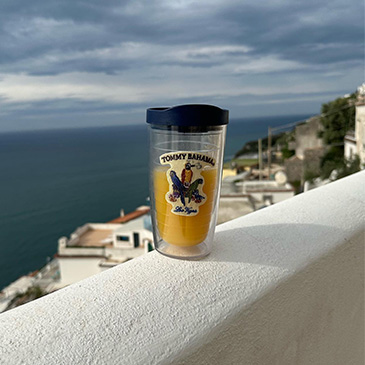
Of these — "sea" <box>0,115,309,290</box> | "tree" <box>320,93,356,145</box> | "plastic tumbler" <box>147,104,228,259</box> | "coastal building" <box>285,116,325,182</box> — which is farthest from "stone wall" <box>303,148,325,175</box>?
"plastic tumbler" <box>147,104,228,259</box>

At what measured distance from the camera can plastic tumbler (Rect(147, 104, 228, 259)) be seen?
Result: 0.71 meters

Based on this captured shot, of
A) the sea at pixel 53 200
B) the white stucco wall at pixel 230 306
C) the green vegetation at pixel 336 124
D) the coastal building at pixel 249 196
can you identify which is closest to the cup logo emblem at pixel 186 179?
the white stucco wall at pixel 230 306

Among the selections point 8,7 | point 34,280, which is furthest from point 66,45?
point 34,280

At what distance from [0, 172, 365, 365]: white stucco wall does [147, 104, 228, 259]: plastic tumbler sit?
0.05 meters

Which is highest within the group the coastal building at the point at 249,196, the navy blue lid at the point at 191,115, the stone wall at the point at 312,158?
the navy blue lid at the point at 191,115

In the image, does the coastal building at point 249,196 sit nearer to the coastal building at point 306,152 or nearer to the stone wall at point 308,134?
the coastal building at point 306,152

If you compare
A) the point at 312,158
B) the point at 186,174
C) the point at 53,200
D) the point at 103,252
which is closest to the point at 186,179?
the point at 186,174

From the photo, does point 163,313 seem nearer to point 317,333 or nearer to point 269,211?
point 317,333

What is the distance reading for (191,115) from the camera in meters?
0.70

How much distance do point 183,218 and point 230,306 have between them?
21 centimetres

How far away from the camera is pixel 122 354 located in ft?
1.71

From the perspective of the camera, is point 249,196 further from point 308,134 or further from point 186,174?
point 186,174

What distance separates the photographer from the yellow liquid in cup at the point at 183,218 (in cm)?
78

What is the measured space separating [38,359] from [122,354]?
11 cm
